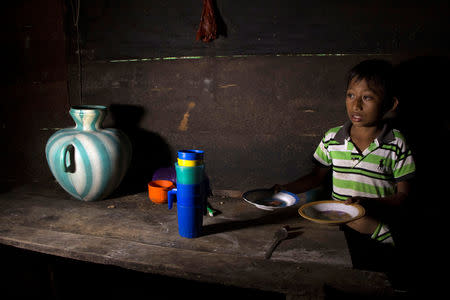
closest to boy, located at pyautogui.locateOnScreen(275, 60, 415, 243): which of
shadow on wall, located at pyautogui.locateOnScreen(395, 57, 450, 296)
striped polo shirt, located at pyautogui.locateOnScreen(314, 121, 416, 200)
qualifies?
striped polo shirt, located at pyautogui.locateOnScreen(314, 121, 416, 200)

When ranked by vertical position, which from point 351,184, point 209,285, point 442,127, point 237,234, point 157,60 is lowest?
point 209,285

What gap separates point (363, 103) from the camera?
1571 millimetres

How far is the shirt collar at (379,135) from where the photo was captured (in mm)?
1593

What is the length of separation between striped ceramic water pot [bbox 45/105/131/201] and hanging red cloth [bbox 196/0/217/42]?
0.72 metres

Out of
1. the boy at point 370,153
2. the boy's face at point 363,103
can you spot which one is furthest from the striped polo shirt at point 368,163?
the boy's face at point 363,103

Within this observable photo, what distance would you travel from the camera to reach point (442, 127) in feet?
5.68

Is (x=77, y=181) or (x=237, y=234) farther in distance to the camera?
(x=77, y=181)

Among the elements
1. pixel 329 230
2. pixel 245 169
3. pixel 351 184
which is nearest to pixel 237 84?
pixel 245 169

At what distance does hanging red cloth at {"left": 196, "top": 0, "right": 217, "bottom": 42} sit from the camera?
6.03 feet

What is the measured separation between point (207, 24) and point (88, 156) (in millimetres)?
979

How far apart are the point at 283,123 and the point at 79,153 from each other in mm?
1133

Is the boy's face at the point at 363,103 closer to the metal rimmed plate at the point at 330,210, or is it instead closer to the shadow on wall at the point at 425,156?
the shadow on wall at the point at 425,156

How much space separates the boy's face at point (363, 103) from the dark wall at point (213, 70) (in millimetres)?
226

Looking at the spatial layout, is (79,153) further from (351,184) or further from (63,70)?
(351,184)
